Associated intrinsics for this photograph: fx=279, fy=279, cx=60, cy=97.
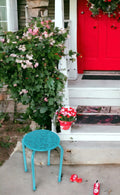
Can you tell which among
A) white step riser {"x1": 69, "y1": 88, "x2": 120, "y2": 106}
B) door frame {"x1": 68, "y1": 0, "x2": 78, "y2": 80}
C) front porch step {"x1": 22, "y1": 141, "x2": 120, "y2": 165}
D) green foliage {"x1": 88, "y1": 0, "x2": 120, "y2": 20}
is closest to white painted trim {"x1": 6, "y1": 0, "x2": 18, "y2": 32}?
door frame {"x1": 68, "y1": 0, "x2": 78, "y2": 80}

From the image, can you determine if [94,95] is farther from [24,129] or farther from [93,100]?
[24,129]

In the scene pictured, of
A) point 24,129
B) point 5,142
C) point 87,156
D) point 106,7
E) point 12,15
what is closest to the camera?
point 87,156

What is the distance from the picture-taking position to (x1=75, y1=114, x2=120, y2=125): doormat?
14.9 ft

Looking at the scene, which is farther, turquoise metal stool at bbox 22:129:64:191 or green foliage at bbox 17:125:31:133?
green foliage at bbox 17:125:31:133

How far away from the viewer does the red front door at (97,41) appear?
5.61m

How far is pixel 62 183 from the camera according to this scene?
3.52 meters

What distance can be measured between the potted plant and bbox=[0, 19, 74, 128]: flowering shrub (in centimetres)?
17

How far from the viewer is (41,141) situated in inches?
140

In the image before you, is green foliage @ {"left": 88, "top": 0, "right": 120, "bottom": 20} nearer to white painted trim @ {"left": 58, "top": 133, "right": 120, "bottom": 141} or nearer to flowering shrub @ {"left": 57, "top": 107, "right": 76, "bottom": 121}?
flowering shrub @ {"left": 57, "top": 107, "right": 76, "bottom": 121}

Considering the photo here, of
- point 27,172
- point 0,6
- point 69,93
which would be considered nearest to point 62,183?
point 27,172

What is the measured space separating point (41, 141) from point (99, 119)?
4.76ft

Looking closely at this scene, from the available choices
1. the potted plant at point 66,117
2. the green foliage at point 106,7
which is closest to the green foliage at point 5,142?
the potted plant at point 66,117

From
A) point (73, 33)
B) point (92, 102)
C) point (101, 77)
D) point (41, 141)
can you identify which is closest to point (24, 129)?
point (92, 102)

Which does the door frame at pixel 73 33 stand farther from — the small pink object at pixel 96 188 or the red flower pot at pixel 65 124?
the small pink object at pixel 96 188
